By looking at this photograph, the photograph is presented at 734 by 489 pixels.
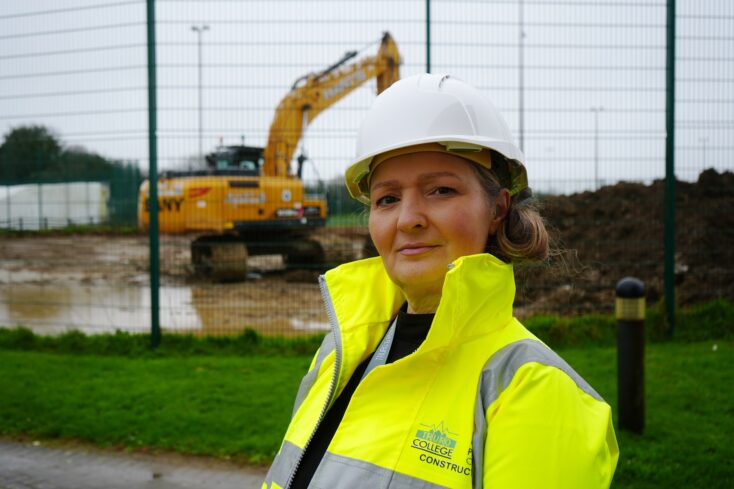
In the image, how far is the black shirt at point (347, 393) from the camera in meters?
1.58

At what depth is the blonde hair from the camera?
167 cm

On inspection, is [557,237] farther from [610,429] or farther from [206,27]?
[206,27]

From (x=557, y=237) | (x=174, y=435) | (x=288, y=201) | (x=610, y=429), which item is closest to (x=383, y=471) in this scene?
(x=610, y=429)

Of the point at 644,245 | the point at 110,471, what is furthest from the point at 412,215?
the point at 644,245

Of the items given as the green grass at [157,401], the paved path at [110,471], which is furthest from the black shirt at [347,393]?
the green grass at [157,401]

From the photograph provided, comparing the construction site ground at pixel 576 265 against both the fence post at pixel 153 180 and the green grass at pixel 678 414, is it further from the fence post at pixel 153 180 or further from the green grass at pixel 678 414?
the green grass at pixel 678 414

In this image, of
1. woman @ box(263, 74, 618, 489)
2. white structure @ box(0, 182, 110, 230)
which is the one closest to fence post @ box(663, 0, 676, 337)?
woman @ box(263, 74, 618, 489)

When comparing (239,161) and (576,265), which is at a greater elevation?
(239,161)

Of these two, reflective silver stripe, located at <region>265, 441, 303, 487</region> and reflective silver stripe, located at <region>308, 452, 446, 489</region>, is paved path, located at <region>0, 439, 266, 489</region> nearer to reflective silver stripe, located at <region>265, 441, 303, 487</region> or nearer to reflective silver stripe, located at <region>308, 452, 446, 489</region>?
reflective silver stripe, located at <region>265, 441, 303, 487</region>

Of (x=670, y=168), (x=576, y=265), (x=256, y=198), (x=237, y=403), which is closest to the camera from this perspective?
(x=237, y=403)

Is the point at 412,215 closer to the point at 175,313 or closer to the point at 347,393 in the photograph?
the point at 347,393

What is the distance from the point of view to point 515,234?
1692 millimetres

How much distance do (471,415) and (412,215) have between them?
0.46 metres

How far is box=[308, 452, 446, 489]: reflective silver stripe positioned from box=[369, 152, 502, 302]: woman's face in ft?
1.41
